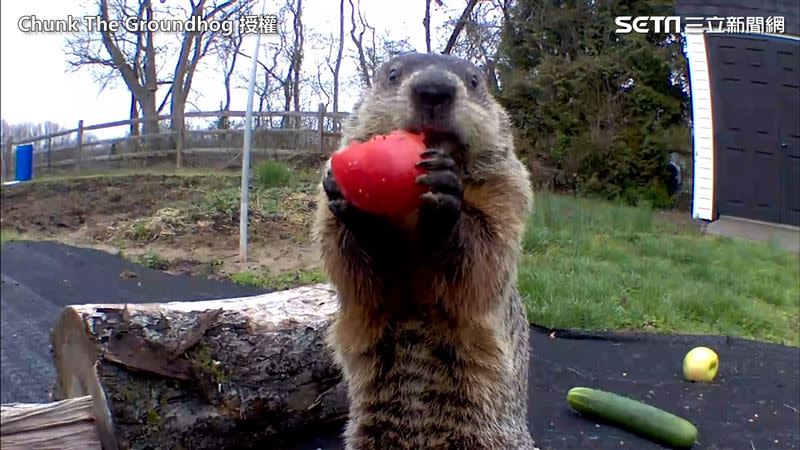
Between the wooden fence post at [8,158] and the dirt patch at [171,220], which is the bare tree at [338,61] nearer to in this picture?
the dirt patch at [171,220]

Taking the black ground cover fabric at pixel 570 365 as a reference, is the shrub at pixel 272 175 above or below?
above

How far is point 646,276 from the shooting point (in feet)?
19.6

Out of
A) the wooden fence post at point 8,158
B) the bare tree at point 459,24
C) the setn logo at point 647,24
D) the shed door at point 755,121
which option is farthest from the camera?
the shed door at point 755,121

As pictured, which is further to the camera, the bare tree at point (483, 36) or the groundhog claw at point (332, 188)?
the bare tree at point (483, 36)

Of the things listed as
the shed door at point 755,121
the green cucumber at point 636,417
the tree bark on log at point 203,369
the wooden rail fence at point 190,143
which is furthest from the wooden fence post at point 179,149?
the shed door at point 755,121

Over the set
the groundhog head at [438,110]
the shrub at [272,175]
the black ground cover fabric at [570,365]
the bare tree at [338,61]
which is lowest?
the black ground cover fabric at [570,365]

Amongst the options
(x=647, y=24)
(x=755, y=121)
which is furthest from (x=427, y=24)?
(x=755, y=121)

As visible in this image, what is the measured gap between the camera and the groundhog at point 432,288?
1.75 meters

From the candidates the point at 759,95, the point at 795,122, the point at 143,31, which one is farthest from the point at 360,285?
the point at 795,122

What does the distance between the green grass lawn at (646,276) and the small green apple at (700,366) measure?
92 centimetres

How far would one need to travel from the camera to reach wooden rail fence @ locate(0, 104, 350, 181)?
1.38 metres

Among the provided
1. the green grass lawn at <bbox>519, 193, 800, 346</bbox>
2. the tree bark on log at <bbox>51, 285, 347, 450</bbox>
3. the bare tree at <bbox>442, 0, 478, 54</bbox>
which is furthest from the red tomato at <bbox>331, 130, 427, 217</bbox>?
the green grass lawn at <bbox>519, 193, 800, 346</bbox>

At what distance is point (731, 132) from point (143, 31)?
4.72 m

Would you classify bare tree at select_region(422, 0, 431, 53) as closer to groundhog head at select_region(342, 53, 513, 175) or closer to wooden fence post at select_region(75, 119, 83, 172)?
groundhog head at select_region(342, 53, 513, 175)
